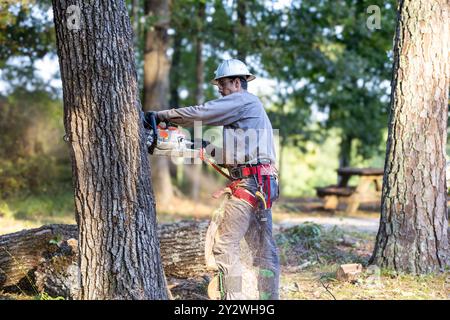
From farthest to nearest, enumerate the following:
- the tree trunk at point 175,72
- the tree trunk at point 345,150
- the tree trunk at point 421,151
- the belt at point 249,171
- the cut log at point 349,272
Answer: the tree trunk at point 175,72 < the tree trunk at point 345,150 < the tree trunk at point 421,151 < the cut log at point 349,272 < the belt at point 249,171

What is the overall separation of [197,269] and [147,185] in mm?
1919

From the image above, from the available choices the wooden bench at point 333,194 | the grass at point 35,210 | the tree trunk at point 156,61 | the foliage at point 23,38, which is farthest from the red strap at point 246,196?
the tree trunk at point 156,61

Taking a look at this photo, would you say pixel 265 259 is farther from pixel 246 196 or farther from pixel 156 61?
pixel 156 61

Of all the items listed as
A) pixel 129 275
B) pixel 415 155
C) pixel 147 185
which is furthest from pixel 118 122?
pixel 415 155

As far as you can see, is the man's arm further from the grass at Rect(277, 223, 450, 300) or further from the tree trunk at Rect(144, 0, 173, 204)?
the tree trunk at Rect(144, 0, 173, 204)

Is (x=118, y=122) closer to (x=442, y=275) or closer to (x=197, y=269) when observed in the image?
(x=197, y=269)

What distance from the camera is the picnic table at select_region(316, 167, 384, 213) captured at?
1341 cm

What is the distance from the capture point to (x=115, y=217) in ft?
15.1

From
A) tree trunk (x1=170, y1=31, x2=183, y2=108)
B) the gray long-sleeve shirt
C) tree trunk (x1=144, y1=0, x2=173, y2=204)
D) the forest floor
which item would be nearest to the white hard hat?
the gray long-sleeve shirt

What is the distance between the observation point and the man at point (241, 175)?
5.03 metres

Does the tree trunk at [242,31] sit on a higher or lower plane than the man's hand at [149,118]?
higher

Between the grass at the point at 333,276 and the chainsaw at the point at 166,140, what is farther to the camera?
the grass at the point at 333,276

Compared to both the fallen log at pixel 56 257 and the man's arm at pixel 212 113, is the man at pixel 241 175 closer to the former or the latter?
the man's arm at pixel 212 113

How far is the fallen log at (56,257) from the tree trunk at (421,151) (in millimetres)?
2142
